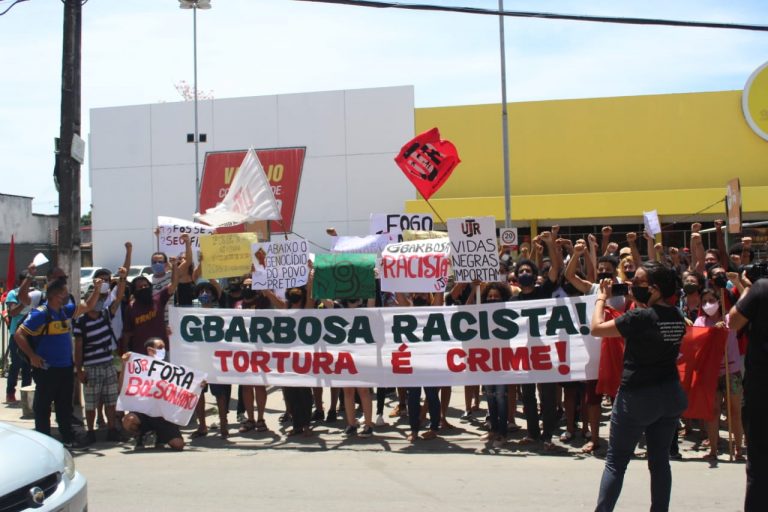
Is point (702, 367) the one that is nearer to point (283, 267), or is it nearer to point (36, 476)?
point (283, 267)

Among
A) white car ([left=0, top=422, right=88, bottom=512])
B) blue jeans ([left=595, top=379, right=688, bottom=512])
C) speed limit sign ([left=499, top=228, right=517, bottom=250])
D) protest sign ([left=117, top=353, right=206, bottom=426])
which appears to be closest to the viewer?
white car ([left=0, top=422, right=88, bottom=512])

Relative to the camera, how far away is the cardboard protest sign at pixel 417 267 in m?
9.09

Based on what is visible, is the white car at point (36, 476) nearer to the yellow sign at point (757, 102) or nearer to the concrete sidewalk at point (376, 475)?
the concrete sidewalk at point (376, 475)

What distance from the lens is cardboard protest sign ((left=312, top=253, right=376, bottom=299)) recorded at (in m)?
9.14

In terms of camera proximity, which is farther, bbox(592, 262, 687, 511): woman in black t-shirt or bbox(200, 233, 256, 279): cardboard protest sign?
bbox(200, 233, 256, 279): cardboard protest sign

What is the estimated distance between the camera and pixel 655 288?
16.8 feet

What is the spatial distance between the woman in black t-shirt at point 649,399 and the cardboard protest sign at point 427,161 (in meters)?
7.05

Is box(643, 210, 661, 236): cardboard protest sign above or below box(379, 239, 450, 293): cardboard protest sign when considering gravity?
above

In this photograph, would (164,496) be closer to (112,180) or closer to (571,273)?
(571,273)

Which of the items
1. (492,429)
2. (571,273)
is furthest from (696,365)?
(492,429)

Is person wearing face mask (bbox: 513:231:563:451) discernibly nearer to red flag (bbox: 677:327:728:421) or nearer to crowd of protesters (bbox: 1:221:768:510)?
crowd of protesters (bbox: 1:221:768:510)

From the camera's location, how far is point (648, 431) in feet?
16.6

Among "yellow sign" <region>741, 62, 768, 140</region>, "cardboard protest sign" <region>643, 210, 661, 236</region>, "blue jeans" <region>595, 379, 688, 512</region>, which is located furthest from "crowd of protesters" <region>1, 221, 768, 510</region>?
"yellow sign" <region>741, 62, 768, 140</region>

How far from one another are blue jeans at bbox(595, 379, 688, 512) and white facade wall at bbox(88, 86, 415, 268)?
23459 mm
